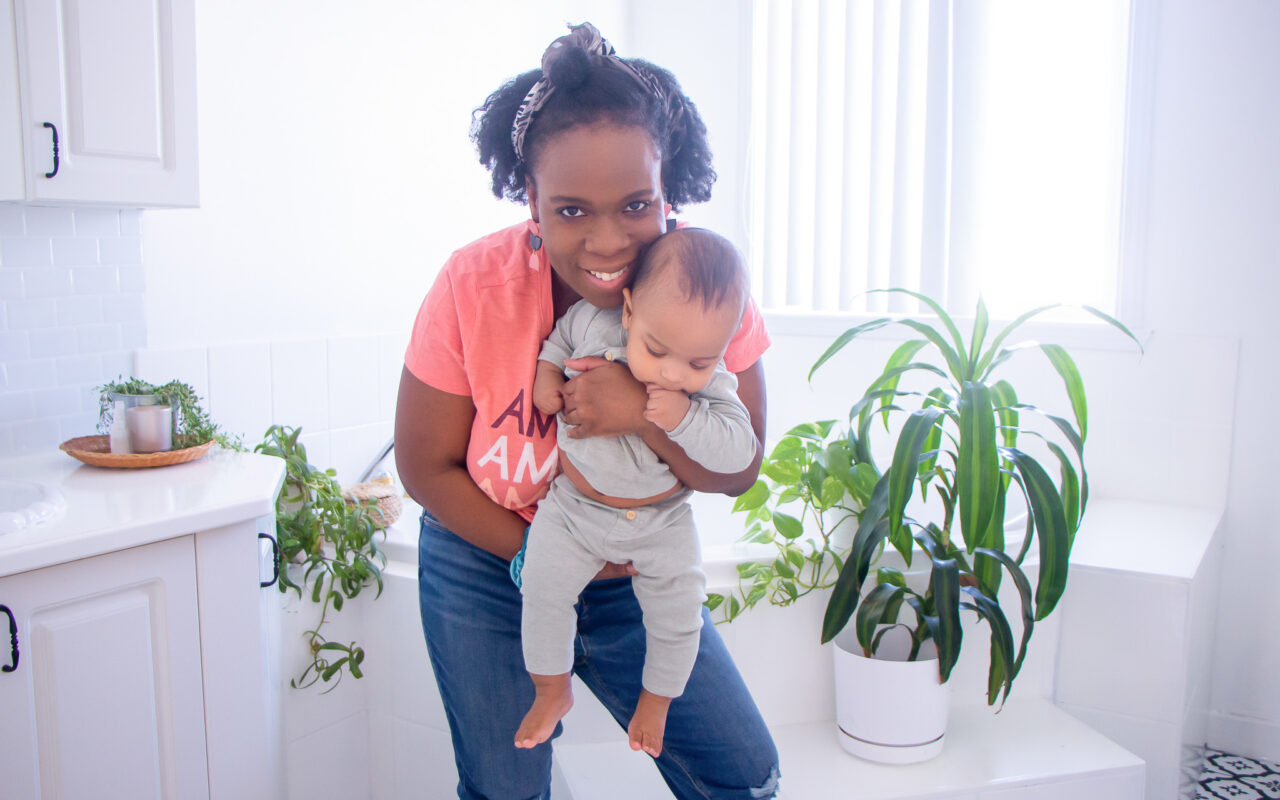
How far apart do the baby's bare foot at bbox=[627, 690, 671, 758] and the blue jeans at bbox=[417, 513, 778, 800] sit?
6 cm

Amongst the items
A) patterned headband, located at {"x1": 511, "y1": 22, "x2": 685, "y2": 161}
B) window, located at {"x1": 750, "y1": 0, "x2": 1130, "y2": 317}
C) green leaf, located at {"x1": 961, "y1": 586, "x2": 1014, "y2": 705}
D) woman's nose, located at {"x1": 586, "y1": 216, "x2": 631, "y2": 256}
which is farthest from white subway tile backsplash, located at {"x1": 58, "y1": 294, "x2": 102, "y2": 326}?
window, located at {"x1": 750, "y1": 0, "x2": 1130, "y2": 317}

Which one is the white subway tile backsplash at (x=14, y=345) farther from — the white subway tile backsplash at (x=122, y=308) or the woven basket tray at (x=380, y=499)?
the woven basket tray at (x=380, y=499)

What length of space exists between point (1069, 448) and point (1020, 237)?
0.65m

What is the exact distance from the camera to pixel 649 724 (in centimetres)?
113

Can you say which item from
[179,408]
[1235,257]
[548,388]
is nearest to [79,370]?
[179,408]

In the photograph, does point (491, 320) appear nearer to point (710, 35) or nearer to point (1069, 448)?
point (1069, 448)

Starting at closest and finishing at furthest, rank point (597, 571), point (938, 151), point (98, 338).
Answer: point (597, 571), point (98, 338), point (938, 151)

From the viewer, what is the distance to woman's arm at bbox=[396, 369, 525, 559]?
1.19 metres

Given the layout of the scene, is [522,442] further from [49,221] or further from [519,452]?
[49,221]

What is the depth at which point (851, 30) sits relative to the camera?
9.69ft

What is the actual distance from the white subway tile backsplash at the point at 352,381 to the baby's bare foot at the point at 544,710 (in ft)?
4.80

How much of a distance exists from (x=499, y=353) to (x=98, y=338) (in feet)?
3.93

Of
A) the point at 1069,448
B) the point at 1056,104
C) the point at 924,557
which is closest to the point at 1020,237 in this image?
the point at 1056,104

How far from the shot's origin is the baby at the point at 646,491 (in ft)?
3.57
